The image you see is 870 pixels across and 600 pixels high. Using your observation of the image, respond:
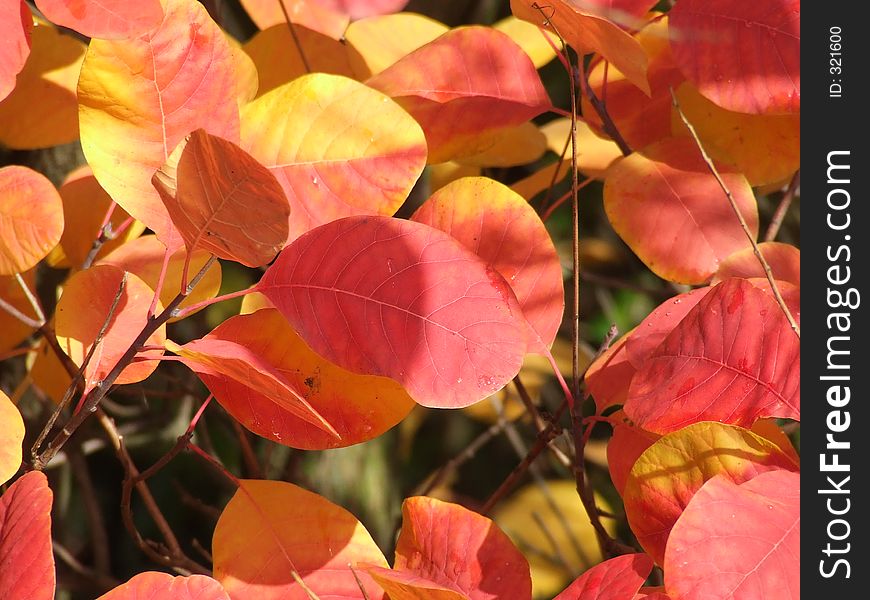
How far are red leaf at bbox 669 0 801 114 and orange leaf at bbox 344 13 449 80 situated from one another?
29cm

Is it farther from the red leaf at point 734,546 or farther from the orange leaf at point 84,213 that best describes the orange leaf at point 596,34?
the orange leaf at point 84,213

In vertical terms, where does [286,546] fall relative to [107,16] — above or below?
below

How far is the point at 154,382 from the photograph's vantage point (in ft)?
5.13

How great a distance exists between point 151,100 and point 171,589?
31 cm

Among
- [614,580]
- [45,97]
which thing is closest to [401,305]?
[614,580]

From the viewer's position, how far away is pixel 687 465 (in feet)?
1.72

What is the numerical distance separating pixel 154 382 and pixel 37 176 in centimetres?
102

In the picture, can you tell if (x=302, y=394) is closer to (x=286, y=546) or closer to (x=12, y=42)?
(x=286, y=546)

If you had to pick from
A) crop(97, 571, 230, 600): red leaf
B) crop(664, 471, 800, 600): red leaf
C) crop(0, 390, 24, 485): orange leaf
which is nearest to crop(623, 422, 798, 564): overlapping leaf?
crop(664, 471, 800, 600): red leaf

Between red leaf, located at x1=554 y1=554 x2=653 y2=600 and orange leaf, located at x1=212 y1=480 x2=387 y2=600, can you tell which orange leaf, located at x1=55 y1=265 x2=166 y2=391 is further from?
red leaf, located at x1=554 y1=554 x2=653 y2=600

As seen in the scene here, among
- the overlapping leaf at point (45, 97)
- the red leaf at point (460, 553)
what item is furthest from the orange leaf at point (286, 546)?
the overlapping leaf at point (45, 97)

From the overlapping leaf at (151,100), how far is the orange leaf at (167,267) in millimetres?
51

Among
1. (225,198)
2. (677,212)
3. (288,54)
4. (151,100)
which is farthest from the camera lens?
(288,54)
